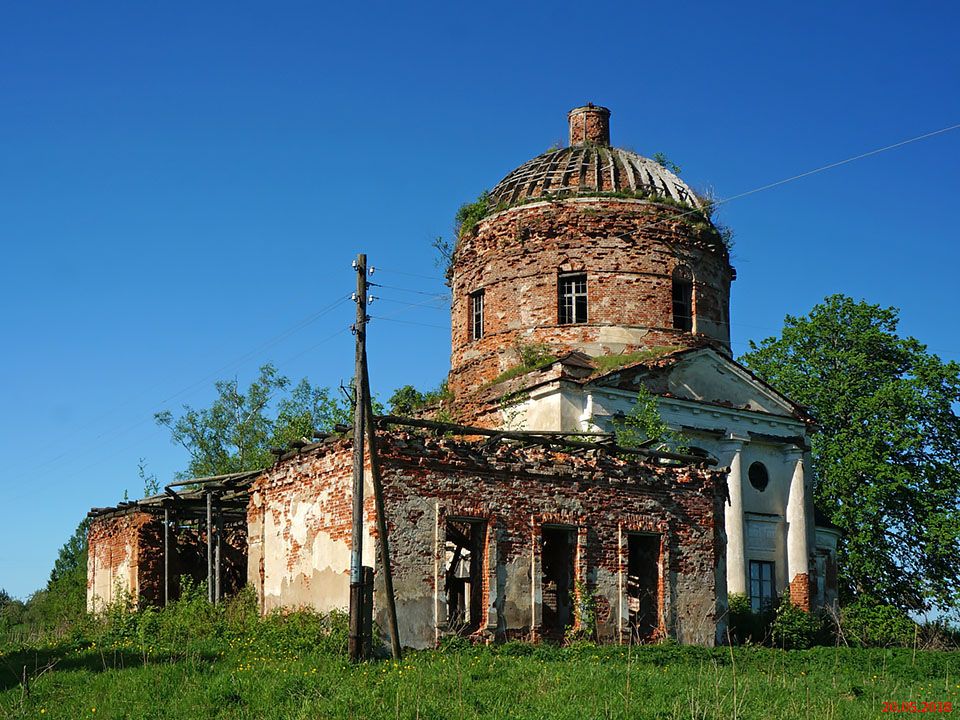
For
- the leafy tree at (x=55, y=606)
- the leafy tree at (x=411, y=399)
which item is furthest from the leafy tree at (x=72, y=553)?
the leafy tree at (x=411, y=399)

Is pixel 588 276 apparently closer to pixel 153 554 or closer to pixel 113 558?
pixel 153 554

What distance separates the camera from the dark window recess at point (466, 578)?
650 inches

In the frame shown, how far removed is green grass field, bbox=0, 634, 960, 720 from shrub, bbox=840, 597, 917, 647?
10570 millimetres

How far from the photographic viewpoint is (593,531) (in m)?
17.8

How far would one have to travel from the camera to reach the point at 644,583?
18.6 meters

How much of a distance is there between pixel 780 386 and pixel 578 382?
38.4 feet

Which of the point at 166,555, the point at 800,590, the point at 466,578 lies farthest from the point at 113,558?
the point at 800,590

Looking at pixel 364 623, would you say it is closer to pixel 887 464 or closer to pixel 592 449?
pixel 592 449

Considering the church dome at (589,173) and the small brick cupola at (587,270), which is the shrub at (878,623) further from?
the church dome at (589,173)

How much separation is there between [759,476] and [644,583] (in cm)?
823

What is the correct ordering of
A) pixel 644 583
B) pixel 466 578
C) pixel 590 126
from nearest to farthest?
pixel 644 583, pixel 466 578, pixel 590 126

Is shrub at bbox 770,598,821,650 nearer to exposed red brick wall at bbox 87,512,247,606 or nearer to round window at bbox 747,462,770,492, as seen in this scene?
round window at bbox 747,462,770,492

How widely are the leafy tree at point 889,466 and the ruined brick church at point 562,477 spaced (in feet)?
6.37

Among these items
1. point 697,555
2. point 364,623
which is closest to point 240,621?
point 364,623
